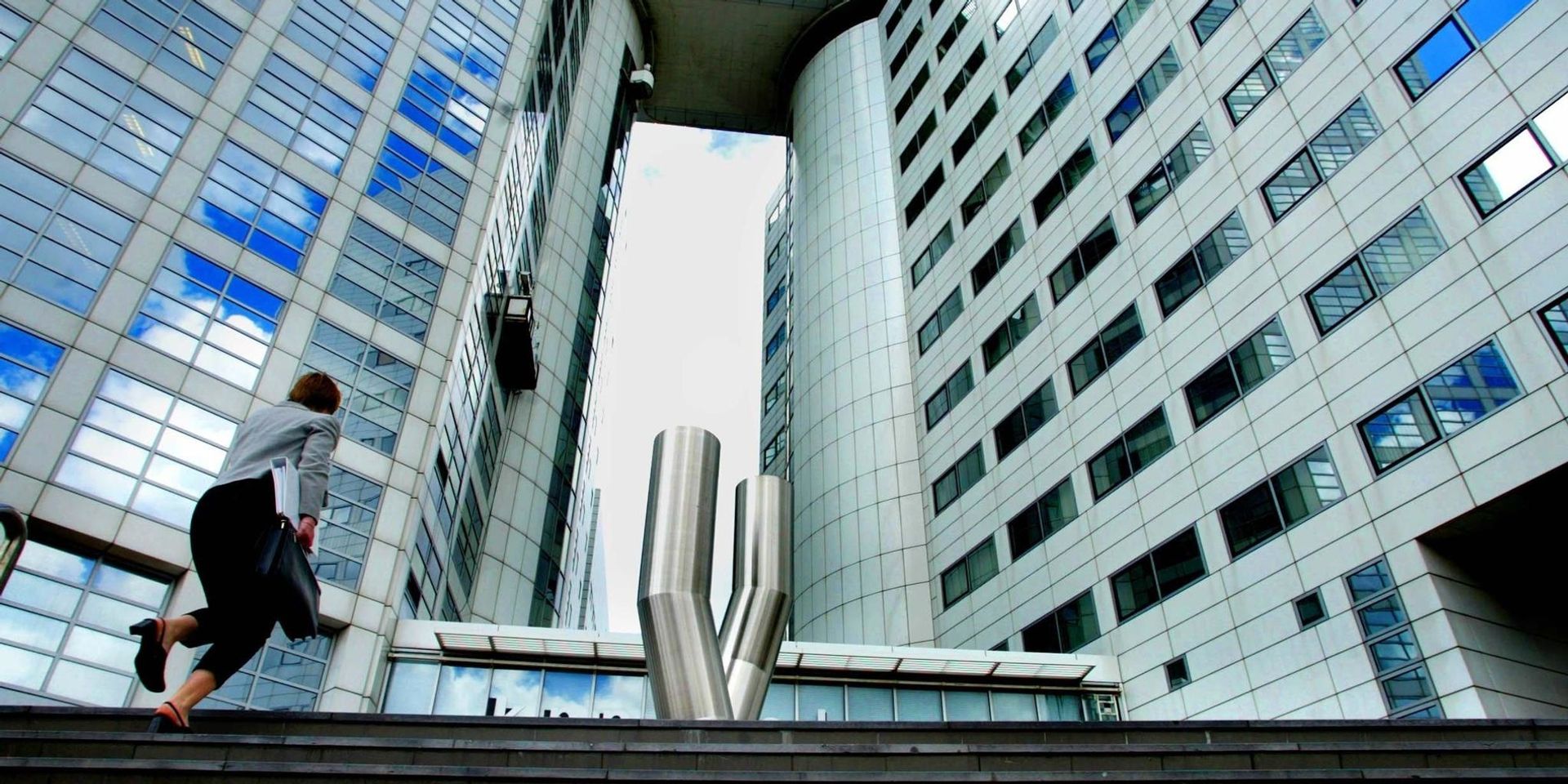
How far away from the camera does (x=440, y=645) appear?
77.2 feet

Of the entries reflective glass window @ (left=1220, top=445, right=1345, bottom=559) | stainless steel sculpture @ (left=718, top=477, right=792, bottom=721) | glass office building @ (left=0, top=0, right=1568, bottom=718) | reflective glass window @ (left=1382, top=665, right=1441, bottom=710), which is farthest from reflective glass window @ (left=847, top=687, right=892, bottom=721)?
reflective glass window @ (left=1382, top=665, right=1441, bottom=710)

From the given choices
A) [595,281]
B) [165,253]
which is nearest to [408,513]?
[165,253]

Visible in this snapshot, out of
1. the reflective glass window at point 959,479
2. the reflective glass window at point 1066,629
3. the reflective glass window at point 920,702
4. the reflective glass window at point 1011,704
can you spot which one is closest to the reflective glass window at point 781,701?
the reflective glass window at point 920,702

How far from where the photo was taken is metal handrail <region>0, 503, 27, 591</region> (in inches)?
255

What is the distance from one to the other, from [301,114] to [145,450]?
34.2 feet

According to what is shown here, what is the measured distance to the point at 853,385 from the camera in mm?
40719

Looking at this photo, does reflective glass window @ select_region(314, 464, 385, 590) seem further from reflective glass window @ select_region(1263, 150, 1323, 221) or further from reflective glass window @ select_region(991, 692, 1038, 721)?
reflective glass window @ select_region(1263, 150, 1323, 221)

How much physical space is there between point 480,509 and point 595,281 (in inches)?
633

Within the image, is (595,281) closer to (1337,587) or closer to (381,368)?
(381,368)

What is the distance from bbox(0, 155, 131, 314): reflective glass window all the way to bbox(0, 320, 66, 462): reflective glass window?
3.40 ft

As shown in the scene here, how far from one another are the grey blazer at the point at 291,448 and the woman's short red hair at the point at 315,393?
0.77ft

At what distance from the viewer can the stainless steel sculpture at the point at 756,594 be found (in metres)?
19.0

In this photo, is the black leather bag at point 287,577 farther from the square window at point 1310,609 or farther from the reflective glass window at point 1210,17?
the reflective glass window at point 1210,17

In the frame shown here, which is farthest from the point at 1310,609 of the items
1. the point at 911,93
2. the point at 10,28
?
the point at 911,93
